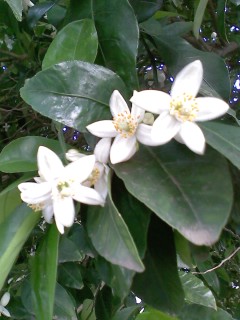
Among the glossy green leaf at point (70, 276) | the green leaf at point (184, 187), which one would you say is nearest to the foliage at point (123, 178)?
the green leaf at point (184, 187)

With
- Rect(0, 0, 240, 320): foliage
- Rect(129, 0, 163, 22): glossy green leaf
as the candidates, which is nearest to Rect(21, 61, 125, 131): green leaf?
Rect(0, 0, 240, 320): foliage

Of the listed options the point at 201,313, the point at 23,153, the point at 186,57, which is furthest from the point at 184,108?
the point at 201,313

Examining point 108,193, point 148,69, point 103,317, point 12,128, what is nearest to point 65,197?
point 108,193

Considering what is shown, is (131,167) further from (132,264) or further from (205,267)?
(205,267)

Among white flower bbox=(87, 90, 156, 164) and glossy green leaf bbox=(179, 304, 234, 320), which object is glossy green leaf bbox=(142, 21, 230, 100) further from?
glossy green leaf bbox=(179, 304, 234, 320)

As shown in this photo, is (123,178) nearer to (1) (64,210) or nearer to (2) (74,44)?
(1) (64,210)

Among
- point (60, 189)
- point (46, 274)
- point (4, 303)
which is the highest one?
point (60, 189)

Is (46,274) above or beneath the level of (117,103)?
beneath
